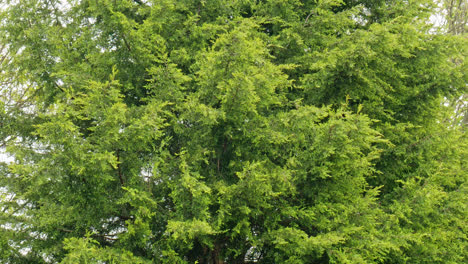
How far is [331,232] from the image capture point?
20.3 ft

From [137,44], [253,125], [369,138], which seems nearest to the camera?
[369,138]

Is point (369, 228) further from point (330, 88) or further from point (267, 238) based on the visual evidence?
point (330, 88)

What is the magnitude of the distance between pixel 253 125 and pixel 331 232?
1856mm

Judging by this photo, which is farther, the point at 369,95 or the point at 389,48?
the point at 369,95

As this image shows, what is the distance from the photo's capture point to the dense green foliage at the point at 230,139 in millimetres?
5938

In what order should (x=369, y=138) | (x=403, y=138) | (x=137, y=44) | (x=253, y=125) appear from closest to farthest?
(x=369, y=138), (x=253, y=125), (x=137, y=44), (x=403, y=138)

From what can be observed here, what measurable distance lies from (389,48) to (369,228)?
2.73 metres

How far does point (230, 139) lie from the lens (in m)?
7.28

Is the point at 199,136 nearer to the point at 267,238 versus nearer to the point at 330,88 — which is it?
the point at 267,238

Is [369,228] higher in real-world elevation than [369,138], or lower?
lower

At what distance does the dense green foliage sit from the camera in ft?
19.5

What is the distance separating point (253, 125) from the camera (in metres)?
6.77

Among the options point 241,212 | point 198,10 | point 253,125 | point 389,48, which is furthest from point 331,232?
point 198,10

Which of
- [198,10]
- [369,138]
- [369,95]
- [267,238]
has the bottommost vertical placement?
[267,238]
